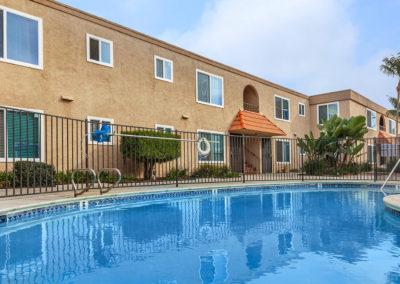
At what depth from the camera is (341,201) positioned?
8023 millimetres

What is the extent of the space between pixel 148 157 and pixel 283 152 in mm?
11301

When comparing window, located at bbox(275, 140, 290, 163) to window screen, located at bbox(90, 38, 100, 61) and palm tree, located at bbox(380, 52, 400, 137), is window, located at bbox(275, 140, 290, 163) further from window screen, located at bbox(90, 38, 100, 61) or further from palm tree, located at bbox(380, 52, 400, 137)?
window screen, located at bbox(90, 38, 100, 61)

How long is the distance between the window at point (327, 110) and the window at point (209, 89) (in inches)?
403

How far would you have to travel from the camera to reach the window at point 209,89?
48.6 ft

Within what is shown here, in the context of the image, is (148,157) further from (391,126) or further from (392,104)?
(391,126)

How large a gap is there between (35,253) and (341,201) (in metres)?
7.24

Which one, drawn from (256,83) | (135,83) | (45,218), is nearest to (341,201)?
(45,218)

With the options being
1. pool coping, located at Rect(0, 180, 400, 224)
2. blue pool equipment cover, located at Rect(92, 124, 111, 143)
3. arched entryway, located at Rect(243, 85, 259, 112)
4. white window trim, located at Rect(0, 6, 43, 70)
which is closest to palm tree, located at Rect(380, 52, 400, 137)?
arched entryway, located at Rect(243, 85, 259, 112)

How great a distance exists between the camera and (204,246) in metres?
3.84

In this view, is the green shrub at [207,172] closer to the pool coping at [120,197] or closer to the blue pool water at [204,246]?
the pool coping at [120,197]

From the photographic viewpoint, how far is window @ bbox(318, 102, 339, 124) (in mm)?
21906

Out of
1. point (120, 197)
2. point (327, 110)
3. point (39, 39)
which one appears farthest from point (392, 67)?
point (39, 39)

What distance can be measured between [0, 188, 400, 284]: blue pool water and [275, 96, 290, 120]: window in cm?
1355

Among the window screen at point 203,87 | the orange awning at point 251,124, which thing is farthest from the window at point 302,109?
the window screen at point 203,87
